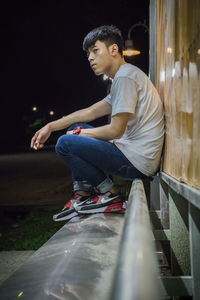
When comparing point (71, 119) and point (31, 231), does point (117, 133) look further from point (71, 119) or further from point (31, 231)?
point (31, 231)

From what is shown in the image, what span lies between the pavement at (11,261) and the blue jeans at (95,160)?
1.94 metres

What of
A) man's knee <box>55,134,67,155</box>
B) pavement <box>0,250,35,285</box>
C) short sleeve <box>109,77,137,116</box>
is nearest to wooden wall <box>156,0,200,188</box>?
short sleeve <box>109,77,137,116</box>

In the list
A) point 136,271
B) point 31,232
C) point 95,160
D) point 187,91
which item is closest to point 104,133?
point 95,160

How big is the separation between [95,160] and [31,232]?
3550mm

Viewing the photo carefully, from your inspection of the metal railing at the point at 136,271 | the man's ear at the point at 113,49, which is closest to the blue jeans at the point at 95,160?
the man's ear at the point at 113,49

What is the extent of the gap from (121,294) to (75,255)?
1.47m

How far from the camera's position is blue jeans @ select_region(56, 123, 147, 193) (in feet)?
8.89

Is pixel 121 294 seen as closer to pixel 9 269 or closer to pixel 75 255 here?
pixel 75 255

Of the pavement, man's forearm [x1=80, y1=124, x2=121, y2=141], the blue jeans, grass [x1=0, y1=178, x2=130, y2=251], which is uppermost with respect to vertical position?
man's forearm [x1=80, y1=124, x2=121, y2=141]

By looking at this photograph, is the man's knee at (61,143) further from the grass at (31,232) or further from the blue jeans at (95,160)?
the grass at (31,232)

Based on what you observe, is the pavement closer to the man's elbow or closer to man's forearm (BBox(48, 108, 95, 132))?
man's forearm (BBox(48, 108, 95, 132))

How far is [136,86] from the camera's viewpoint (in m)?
2.62

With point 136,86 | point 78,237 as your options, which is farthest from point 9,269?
point 136,86

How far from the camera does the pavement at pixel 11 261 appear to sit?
4.00 meters
